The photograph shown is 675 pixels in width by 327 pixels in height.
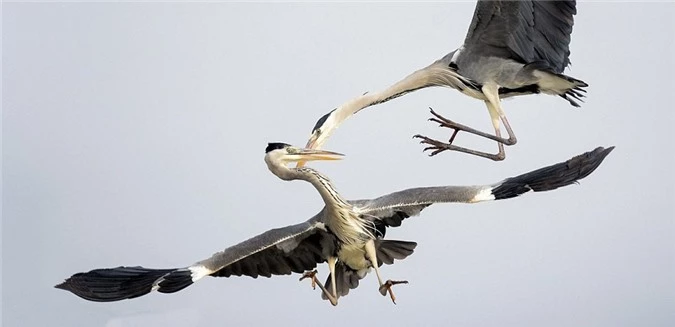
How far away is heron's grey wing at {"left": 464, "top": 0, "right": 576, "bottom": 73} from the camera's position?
8.29 meters

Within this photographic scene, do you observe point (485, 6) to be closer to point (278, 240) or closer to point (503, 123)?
point (503, 123)

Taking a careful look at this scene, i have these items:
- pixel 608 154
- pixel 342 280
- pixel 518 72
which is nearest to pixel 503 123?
pixel 518 72

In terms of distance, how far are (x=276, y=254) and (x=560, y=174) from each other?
6.61 feet

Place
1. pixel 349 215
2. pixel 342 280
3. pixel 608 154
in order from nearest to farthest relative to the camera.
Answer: pixel 608 154 → pixel 349 215 → pixel 342 280

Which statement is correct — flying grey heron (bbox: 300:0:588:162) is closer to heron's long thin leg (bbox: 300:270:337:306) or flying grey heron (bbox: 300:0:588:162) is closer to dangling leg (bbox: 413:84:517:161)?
dangling leg (bbox: 413:84:517:161)

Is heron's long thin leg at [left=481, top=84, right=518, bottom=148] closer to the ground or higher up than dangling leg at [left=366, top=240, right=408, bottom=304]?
higher up

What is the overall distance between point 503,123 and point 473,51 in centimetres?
52

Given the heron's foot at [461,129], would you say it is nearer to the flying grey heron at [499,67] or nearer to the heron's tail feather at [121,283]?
the flying grey heron at [499,67]

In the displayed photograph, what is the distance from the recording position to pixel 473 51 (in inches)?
338

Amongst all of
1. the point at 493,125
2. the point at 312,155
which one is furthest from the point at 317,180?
the point at 493,125

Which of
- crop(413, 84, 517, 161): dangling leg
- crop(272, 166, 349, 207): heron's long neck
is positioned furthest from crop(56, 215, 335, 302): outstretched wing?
crop(413, 84, 517, 161): dangling leg

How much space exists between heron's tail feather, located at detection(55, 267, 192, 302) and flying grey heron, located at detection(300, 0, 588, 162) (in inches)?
49.0

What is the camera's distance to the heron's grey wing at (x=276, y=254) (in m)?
8.32

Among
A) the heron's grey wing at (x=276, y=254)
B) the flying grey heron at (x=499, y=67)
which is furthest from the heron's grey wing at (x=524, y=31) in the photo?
the heron's grey wing at (x=276, y=254)
